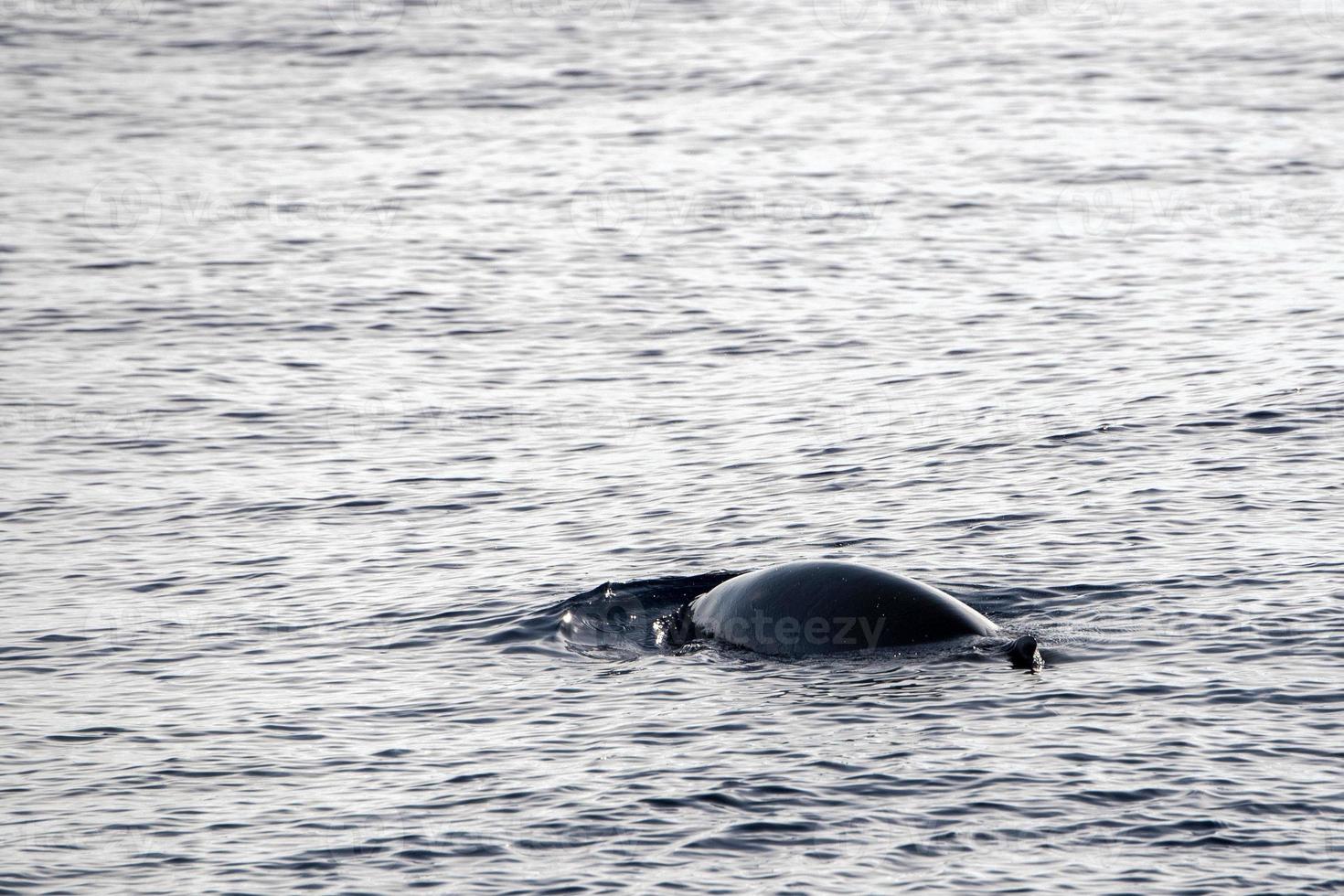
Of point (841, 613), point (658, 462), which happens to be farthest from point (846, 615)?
point (658, 462)

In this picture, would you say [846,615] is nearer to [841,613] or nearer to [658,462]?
[841,613]

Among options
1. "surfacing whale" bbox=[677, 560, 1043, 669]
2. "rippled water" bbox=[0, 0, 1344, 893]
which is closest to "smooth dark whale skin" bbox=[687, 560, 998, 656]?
"surfacing whale" bbox=[677, 560, 1043, 669]

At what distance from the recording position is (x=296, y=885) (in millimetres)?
16797

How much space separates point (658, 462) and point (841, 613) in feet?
34.8

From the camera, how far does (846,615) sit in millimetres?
21109

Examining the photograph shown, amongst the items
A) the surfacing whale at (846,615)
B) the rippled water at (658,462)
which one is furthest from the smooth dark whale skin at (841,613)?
the rippled water at (658,462)

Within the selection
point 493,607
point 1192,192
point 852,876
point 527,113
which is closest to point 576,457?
point 493,607

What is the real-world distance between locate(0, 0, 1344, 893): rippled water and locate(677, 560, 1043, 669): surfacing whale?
364mm

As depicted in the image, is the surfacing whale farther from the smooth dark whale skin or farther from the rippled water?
the rippled water

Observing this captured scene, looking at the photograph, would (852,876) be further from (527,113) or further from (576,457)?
(527,113)

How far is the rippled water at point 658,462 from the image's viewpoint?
58.8ft

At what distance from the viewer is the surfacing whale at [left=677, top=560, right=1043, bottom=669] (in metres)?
21.0

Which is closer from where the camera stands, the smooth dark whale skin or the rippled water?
the rippled water

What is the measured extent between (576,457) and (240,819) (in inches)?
567
